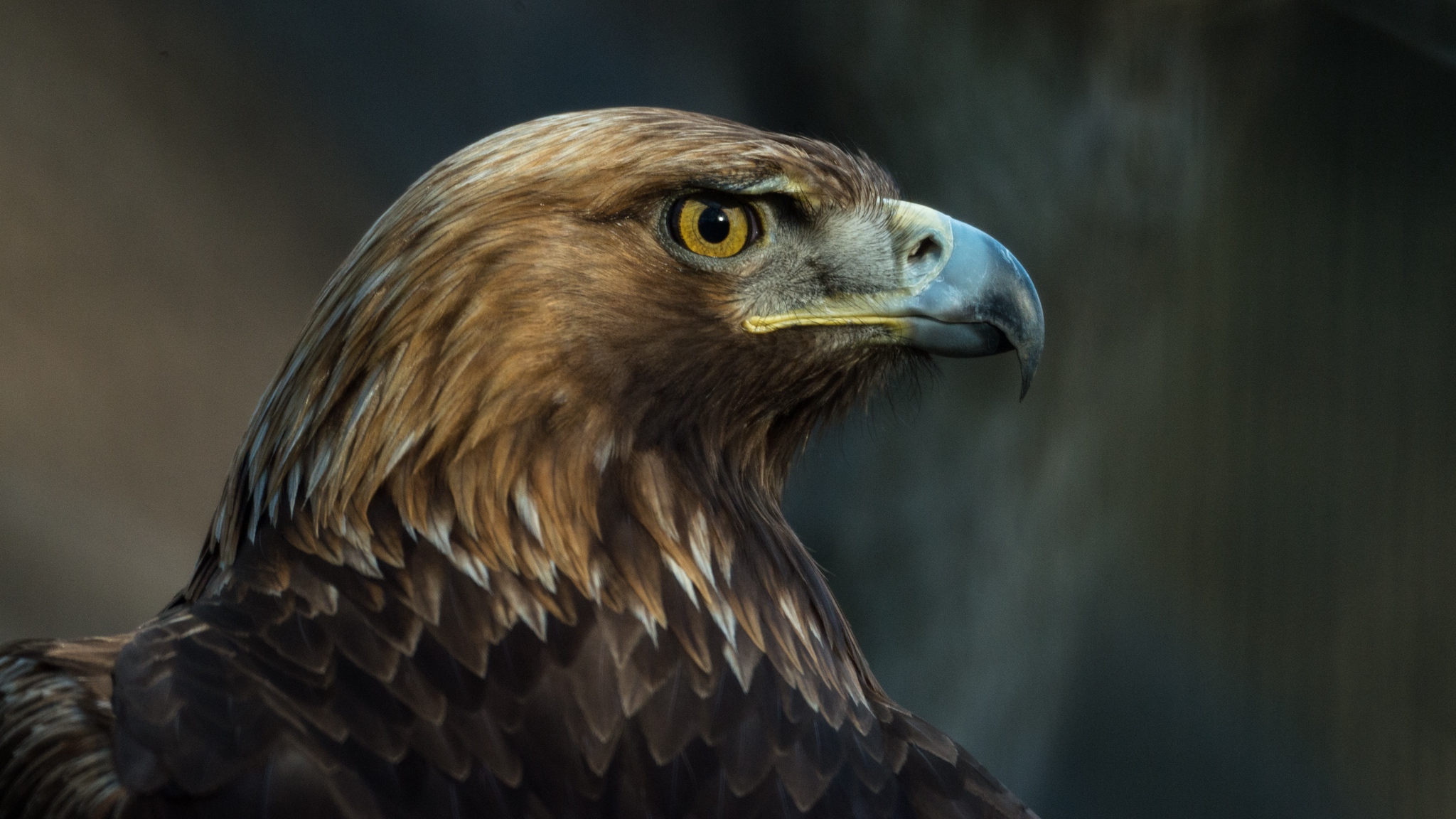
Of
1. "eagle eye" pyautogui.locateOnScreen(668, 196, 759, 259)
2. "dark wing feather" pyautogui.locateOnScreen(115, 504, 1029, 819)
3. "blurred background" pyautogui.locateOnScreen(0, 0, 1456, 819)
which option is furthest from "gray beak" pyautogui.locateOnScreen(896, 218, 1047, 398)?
"blurred background" pyautogui.locateOnScreen(0, 0, 1456, 819)

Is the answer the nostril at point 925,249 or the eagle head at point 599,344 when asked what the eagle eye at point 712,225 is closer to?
the eagle head at point 599,344

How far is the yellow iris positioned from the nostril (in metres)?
0.20

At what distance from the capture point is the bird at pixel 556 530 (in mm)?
1136

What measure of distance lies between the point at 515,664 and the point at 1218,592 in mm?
2467

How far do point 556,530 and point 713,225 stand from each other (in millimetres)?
388

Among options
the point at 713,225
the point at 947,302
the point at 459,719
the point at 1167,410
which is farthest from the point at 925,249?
the point at 1167,410

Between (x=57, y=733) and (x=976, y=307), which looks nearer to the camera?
(x=57, y=733)

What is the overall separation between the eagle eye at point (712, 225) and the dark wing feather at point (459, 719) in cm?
38

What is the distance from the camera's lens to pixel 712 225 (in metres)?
1.42

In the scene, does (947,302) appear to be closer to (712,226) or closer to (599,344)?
(712,226)

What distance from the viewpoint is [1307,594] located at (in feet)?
10.5

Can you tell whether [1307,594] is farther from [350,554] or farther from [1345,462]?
[350,554]

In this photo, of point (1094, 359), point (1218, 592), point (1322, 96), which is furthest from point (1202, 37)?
point (1218, 592)

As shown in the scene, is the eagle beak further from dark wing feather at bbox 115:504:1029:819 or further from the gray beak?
dark wing feather at bbox 115:504:1029:819
